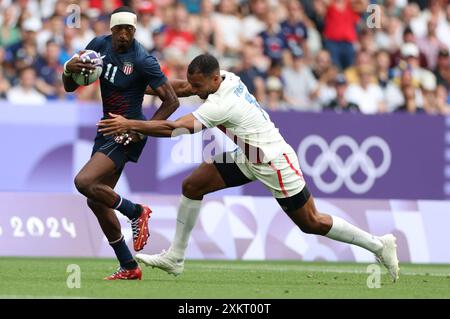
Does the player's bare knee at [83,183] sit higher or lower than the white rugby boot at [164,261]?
higher

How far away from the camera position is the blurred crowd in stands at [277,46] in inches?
762

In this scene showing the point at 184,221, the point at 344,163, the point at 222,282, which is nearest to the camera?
the point at 222,282

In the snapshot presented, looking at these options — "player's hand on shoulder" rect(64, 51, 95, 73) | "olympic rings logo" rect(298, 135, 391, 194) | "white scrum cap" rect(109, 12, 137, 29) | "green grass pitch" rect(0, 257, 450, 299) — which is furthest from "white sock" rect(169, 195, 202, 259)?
"olympic rings logo" rect(298, 135, 391, 194)

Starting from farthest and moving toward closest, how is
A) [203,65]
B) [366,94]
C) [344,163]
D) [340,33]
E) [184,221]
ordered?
[340,33] < [366,94] < [344,163] < [184,221] < [203,65]

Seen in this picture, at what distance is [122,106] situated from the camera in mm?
12602

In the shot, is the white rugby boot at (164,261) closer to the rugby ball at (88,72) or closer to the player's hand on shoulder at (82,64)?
the rugby ball at (88,72)

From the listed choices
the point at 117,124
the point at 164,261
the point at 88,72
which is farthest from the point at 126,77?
the point at 164,261

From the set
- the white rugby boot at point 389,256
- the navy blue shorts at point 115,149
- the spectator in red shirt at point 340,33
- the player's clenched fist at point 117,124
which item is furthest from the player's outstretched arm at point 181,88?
the spectator in red shirt at point 340,33

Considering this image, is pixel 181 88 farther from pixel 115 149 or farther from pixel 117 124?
pixel 117 124

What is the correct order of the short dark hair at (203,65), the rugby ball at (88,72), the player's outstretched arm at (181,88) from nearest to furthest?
1. the short dark hair at (203,65)
2. the rugby ball at (88,72)
3. the player's outstretched arm at (181,88)

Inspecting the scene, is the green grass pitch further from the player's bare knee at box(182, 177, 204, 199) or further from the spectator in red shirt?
the spectator in red shirt

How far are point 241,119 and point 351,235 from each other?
1.67m

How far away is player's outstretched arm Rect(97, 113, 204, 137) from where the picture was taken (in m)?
11.7
